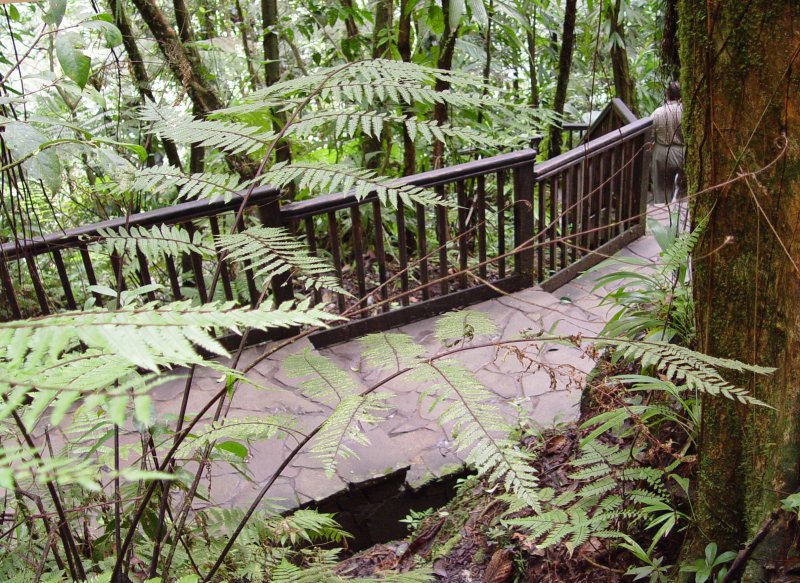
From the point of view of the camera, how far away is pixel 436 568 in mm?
2498

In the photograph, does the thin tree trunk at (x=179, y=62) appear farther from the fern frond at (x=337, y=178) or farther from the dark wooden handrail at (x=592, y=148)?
the fern frond at (x=337, y=178)

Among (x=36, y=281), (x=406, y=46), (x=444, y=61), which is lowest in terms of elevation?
(x=36, y=281)

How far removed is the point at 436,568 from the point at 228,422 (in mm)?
1332

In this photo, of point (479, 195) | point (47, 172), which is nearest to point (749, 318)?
point (47, 172)

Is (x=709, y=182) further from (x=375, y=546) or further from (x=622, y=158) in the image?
(x=622, y=158)

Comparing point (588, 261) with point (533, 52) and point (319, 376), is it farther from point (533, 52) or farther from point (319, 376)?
point (319, 376)

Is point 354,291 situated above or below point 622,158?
below

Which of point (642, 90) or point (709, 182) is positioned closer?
point (709, 182)

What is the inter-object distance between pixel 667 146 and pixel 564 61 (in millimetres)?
1497

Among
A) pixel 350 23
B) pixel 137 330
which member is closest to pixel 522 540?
pixel 137 330

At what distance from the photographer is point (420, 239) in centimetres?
424

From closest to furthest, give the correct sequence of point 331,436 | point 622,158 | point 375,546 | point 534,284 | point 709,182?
1. point 331,436
2. point 709,182
3. point 375,546
4. point 534,284
5. point 622,158

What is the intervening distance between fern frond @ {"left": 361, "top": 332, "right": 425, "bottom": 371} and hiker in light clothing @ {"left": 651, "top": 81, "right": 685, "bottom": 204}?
3786 millimetres

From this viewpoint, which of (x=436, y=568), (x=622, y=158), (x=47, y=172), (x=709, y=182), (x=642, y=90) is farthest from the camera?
(x=642, y=90)
